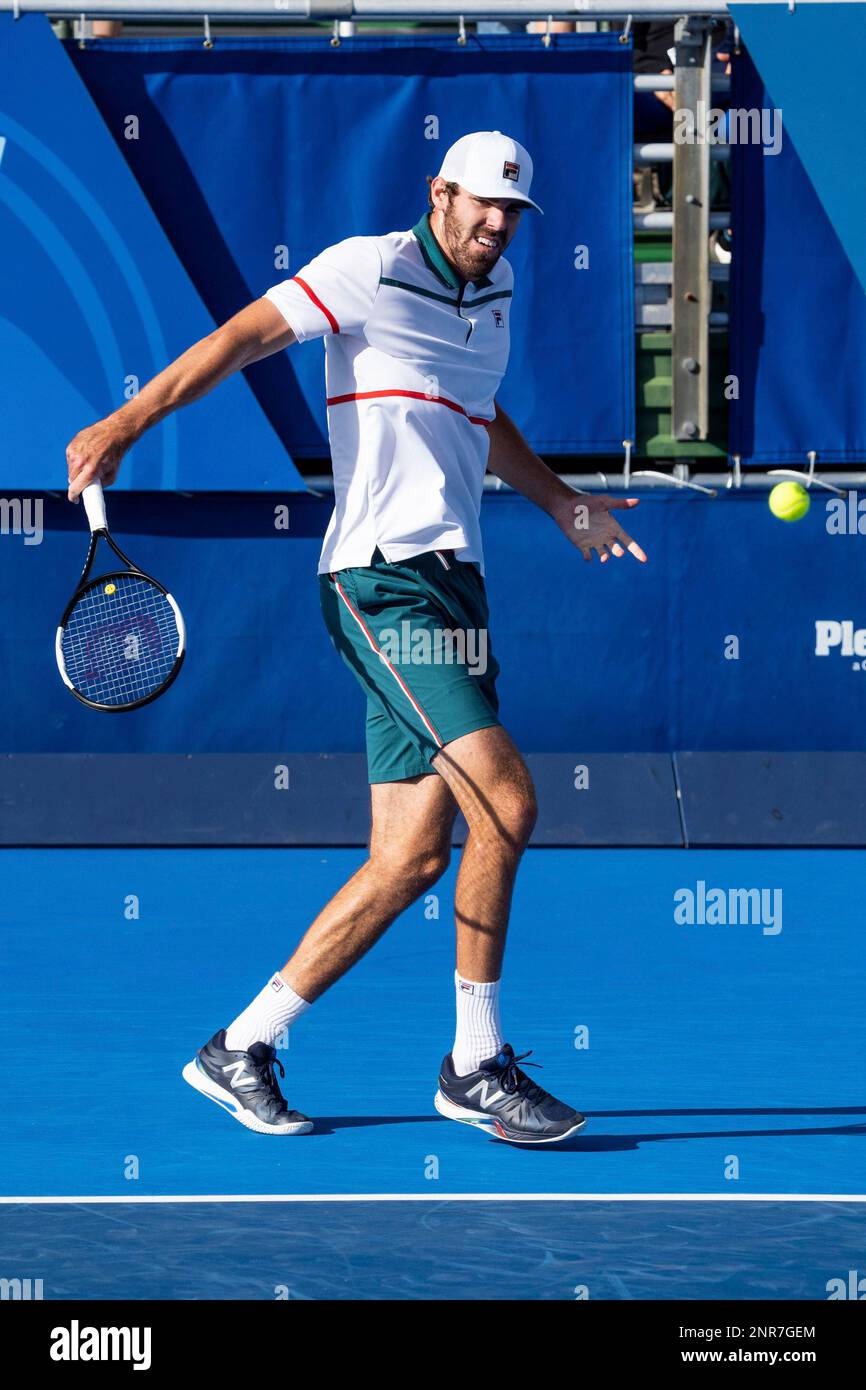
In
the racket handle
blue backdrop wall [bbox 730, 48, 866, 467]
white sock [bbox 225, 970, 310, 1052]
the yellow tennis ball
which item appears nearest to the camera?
the racket handle

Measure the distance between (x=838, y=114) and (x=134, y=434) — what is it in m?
6.04

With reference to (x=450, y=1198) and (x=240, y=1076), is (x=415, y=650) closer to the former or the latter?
(x=240, y=1076)

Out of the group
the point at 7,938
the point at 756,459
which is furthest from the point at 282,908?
the point at 756,459

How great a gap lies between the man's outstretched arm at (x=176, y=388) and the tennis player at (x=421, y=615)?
20 mm

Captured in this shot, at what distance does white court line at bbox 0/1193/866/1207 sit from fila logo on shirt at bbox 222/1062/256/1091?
55 cm

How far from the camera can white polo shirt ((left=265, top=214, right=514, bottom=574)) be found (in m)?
4.30

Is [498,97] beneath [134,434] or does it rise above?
above

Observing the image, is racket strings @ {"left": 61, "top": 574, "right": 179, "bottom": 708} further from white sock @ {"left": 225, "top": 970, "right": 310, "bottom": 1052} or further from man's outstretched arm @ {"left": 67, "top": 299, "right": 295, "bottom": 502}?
man's outstretched arm @ {"left": 67, "top": 299, "right": 295, "bottom": 502}

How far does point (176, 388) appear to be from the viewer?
4004mm

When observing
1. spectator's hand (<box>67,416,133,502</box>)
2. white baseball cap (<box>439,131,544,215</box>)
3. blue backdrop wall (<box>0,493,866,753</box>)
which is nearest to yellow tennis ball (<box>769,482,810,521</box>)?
blue backdrop wall (<box>0,493,866,753</box>)

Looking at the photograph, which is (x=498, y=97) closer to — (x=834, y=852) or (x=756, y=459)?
(x=756, y=459)

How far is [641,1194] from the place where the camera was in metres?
3.84

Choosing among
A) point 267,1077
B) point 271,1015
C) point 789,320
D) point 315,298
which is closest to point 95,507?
point 315,298

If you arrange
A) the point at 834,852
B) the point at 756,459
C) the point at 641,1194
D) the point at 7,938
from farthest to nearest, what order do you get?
the point at 756,459 < the point at 834,852 < the point at 7,938 < the point at 641,1194
